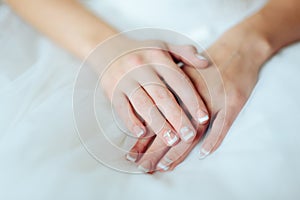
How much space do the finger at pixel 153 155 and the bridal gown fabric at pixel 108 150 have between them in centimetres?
2

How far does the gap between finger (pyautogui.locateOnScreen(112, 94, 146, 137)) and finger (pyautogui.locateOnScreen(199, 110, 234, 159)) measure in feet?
0.36

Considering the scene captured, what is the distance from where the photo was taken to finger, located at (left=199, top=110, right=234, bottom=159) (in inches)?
26.8

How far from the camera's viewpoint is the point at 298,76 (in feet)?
2.40

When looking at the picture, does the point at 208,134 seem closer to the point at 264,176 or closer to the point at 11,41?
the point at 264,176

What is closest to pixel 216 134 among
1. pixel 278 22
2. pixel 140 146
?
pixel 140 146

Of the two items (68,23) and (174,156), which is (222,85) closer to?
(174,156)

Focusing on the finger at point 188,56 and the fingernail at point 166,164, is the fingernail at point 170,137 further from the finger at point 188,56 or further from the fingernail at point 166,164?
the finger at point 188,56

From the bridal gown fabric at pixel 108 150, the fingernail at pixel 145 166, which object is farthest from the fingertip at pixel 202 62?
the fingernail at pixel 145 166

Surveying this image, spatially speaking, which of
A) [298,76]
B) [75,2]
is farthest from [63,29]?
[298,76]

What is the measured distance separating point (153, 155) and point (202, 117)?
0.11 metres

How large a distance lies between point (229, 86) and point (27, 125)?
381mm

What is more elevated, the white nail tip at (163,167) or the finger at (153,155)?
the finger at (153,155)

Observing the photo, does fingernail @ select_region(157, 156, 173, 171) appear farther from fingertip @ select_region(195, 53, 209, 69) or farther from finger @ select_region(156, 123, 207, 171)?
fingertip @ select_region(195, 53, 209, 69)

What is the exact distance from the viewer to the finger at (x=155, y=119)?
679 millimetres
